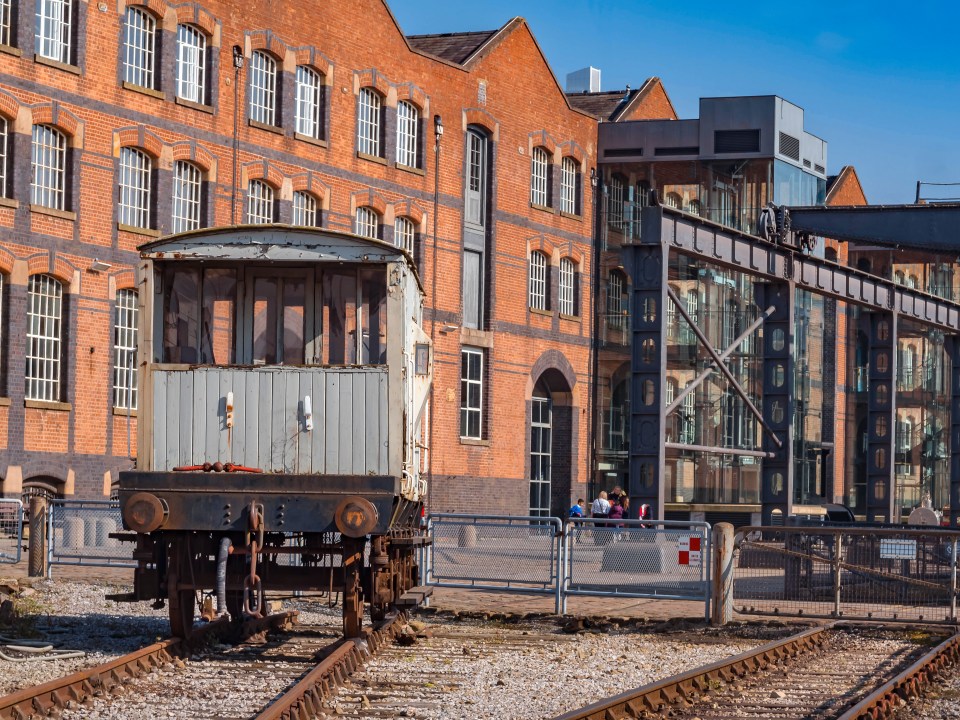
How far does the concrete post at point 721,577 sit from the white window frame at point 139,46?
725 inches

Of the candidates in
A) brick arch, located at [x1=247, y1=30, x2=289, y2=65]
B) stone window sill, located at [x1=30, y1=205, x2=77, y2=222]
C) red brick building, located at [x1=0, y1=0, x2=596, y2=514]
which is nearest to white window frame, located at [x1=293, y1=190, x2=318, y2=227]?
red brick building, located at [x1=0, y1=0, x2=596, y2=514]

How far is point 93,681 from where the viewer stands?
11.1m

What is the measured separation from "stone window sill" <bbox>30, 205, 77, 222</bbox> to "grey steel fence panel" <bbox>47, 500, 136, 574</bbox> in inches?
336

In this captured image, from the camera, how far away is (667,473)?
46.3 m

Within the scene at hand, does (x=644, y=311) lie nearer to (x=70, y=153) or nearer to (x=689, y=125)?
(x=70, y=153)

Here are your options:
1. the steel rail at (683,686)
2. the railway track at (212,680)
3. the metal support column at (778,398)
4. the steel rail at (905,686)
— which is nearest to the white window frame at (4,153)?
the metal support column at (778,398)

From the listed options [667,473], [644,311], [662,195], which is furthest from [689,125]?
[644,311]

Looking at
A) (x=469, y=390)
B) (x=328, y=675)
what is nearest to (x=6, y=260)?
(x=469, y=390)

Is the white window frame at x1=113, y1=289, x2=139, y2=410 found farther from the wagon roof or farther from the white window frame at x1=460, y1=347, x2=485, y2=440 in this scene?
the wagon roof

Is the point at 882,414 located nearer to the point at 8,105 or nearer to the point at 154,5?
the point at 154,5

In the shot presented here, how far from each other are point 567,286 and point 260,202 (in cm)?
1215

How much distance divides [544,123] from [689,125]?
14.5ft

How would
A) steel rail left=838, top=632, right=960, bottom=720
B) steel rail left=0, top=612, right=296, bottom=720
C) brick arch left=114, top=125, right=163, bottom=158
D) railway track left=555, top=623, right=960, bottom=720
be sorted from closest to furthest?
1. steel rail left=0, top=612, right=296, bottom=720
2. steel rail left=838, top=632, right=960, bottom=720
3. railway track left=555, top=623, right=960, bottom=720
4. brick arch left=114, top=125, right=163, bottom=158

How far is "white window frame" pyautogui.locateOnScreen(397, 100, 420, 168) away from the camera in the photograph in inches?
1511
